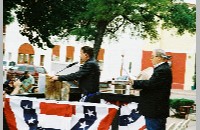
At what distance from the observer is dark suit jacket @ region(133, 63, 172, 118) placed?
2.79 meters

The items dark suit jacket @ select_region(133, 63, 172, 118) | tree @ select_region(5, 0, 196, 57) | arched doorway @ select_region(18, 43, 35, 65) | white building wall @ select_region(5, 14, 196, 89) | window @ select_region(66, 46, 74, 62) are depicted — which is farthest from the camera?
window @ select_region(66, 46, 74, 62)

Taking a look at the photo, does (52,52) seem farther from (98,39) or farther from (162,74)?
(162,74)

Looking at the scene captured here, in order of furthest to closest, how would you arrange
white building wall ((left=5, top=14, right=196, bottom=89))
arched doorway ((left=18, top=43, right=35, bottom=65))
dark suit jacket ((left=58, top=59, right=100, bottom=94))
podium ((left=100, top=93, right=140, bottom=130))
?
arched doorway ((left=18, top=43, right=35, bottom=65)), white building wall ((left=5, top=14, right=196, bottom=89)), podium ((left=100, top=93, right=140, bottom=130)), dark suit jacket ((left=58, top=59, right=100, bottom=94))

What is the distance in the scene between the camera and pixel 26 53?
550 inches

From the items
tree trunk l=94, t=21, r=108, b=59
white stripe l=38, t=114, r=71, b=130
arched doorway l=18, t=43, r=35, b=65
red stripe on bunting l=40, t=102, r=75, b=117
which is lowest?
white stripe l=38, t=114, r=71, b=130

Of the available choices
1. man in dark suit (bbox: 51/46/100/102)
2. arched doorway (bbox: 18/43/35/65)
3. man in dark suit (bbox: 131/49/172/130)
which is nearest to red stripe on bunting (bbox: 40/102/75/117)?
man in dark suit (bbox: 51/46/100/102)

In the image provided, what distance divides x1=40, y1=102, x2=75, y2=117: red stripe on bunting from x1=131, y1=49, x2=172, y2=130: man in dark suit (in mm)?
468

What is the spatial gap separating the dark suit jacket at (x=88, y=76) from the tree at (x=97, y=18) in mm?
7277

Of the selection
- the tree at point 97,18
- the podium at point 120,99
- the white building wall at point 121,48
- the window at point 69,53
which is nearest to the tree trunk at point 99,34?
the tree at point 97,18

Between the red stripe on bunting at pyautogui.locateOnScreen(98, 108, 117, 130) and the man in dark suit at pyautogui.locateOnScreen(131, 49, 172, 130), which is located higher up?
the man in dark suit at pyautogui.locateOnScreen(131, 49, 172, 130)

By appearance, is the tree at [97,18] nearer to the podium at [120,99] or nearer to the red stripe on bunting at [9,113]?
the podium at [120,99]

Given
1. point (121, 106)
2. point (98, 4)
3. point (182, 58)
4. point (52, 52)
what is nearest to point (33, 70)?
point (52, 52)

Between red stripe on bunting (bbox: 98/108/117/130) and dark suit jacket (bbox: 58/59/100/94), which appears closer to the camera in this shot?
red stripe on bunting (bbox: 98/108/117/130)

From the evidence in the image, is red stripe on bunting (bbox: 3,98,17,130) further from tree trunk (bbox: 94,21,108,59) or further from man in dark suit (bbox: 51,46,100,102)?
tree trunk (bbox: 94,21,108,59)
